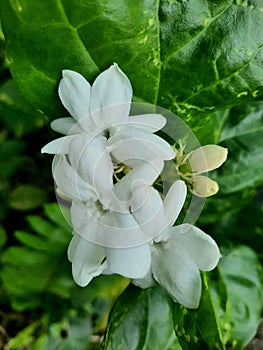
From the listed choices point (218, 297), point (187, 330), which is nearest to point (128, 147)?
point (187, 330)

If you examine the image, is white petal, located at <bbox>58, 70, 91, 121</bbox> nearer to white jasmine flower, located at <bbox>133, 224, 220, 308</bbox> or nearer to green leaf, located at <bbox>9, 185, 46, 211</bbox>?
white jasmine flower, located at <bbox>133, 224, 220, 308</bbox>

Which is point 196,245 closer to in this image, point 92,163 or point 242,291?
point 92,163

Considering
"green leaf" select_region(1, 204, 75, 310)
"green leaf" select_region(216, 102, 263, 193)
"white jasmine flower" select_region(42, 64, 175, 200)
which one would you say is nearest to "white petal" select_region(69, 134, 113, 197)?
"white jasmine flower" select_region(42, 64, 175, 200)

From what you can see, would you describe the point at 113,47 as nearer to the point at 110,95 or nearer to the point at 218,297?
the point at 110,95

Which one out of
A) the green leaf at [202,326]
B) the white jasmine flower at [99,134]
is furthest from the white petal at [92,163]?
the green leaf at [202,326]

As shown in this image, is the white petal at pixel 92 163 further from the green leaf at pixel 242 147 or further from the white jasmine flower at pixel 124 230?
the green leaf at pixel 242 147

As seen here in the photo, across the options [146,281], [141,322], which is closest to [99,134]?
[146,281]
